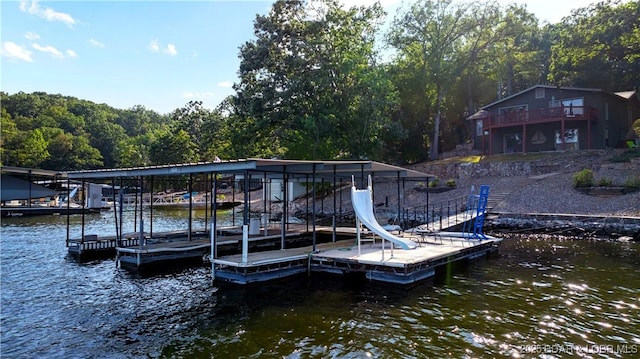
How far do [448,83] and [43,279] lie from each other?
4051 cm

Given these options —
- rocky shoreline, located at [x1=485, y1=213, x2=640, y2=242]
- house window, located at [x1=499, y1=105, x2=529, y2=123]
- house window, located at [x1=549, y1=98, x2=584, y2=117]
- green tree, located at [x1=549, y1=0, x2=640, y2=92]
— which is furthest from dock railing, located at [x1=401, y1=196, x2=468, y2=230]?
green tree, located at [x1=549, y1=0, x2=640, y2=92]

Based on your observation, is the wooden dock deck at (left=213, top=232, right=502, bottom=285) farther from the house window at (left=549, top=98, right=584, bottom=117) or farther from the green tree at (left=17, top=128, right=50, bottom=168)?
the green tree at (left=17, top=128, right=50, bottom=168)

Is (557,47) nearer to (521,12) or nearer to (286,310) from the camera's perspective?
(521,12)

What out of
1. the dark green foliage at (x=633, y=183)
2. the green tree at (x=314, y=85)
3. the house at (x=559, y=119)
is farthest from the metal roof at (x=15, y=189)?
the dark green foliage at (x=633, y=183)

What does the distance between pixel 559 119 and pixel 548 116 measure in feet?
3.03

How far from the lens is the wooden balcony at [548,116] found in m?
32.0

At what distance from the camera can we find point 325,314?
9.62 meters

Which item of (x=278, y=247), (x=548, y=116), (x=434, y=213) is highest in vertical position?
(x=548, y=116)

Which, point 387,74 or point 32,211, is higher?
point 387,74

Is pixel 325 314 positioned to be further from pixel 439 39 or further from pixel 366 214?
pixel 439 39

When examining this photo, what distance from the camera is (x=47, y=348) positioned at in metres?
7.85

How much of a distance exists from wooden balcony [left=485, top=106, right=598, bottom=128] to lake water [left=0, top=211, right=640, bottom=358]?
67.4 ft

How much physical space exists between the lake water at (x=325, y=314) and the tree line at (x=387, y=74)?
20230 millimetres

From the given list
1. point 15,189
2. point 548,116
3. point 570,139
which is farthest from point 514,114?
point 15,189
